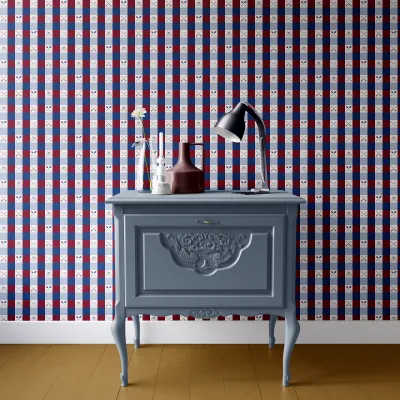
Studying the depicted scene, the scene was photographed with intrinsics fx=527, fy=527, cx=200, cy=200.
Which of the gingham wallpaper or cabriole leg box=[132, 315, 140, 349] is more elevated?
the gingham wallpaper

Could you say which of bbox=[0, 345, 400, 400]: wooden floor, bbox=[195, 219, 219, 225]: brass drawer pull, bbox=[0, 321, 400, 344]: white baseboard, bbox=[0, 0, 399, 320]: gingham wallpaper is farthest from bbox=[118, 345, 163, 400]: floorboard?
bbox=[195, 219, 219, 225]: brass drawer pull

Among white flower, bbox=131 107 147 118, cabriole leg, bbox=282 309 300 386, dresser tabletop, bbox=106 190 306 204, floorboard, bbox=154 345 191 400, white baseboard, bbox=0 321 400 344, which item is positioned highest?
white flower, bbox=131 107 147 118

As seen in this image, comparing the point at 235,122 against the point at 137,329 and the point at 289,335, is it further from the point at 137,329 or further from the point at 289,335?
the point at 137,329

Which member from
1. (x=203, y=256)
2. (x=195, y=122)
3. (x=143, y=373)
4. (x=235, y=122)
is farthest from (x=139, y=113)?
(x=143, y=373)

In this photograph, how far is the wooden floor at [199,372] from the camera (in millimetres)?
2359

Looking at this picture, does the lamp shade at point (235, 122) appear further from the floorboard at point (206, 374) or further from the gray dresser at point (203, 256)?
the floorboard at point (206, 374)

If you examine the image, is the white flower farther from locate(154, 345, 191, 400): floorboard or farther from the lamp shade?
locate(154, 345, 191, 400): floorboard

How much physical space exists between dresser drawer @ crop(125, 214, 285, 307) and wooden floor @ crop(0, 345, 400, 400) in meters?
0.39

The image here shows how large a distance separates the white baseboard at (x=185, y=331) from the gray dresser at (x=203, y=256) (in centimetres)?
60

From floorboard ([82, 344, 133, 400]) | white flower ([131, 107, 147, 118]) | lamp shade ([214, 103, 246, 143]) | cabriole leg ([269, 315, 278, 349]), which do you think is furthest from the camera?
cabriole leg ([269, 315, 278, 349])

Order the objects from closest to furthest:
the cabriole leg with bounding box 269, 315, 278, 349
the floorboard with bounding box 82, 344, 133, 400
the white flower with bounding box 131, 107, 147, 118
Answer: the floorboard with bounding box 82, 344, 133, 400
the white flower with bounding box 131, 107, 147, 118
the cabriole leg with bounding box 269, 315, 278, 349

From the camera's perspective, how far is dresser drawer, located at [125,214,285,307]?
2.39m

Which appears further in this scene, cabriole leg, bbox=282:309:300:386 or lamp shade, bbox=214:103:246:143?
lamp shade, bbox=214:103:246:143

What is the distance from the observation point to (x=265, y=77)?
2963 millimetres
